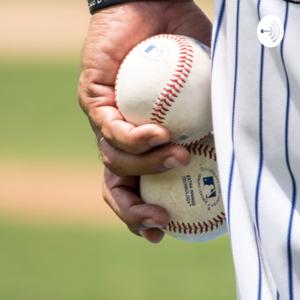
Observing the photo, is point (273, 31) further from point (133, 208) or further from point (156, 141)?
point (133, 208)

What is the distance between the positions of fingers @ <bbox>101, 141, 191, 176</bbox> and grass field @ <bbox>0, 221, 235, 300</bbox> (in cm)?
251

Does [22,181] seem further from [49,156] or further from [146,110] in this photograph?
[146,110]

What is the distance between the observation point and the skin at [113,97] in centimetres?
217

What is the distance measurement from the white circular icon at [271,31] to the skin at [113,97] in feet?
1.20

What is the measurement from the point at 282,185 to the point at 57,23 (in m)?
11.2


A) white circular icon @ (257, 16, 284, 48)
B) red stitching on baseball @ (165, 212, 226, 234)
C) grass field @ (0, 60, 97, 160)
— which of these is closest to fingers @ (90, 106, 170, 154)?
red stitching on baseball @ (165, 212, 226, 234)

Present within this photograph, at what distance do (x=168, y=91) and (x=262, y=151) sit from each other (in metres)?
0.36

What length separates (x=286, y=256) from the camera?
1851 millimetres

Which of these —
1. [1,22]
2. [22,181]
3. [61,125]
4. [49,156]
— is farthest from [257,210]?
[1,22]

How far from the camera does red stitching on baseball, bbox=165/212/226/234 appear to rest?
2326 mm

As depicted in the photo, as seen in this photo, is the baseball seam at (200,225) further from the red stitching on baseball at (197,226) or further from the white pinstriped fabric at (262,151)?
the white pinstriped fabric at (262,151)

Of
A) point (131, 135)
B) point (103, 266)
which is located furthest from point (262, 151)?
point (103, 266)

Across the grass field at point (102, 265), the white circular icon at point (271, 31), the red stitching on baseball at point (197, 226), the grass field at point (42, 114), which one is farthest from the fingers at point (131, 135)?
the grass field at point (42, 114)

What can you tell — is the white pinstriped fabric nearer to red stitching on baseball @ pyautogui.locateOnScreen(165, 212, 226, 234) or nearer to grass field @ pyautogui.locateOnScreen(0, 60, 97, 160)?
→ red stitching on baseball @ pyautogui.locateOnScreen(165, 212, 226, 234)
